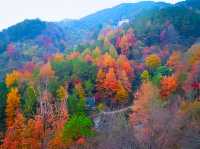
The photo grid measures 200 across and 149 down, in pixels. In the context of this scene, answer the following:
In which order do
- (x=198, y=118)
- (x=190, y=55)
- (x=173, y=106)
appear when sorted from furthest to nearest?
(x=190, y=55) → (x=173, y=106) → (x=198, y=118)

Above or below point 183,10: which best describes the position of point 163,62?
below

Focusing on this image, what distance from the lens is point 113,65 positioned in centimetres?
6812

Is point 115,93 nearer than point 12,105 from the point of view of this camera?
No

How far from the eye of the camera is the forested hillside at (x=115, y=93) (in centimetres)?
3831

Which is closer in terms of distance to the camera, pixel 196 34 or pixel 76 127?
pixel 76 127

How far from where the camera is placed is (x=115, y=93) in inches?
2357

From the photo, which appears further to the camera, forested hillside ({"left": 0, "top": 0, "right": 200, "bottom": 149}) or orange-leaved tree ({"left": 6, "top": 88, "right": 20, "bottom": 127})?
orange-leaved tree ({"left": 6, "top": 88, "right": 20, "bottom": 127})

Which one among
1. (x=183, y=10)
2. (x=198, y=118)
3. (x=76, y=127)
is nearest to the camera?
(x=198, y=118)

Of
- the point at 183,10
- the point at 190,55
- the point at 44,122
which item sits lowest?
the point at 44,122

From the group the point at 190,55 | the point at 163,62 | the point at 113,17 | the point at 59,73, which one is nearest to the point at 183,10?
the point at 163,62

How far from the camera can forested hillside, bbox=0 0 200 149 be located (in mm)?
38312

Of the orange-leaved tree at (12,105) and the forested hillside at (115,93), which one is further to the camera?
the orange-leaved tree at (12,105)

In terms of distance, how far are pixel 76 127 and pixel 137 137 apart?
22.4ft

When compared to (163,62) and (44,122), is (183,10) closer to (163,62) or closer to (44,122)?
(163,62)
